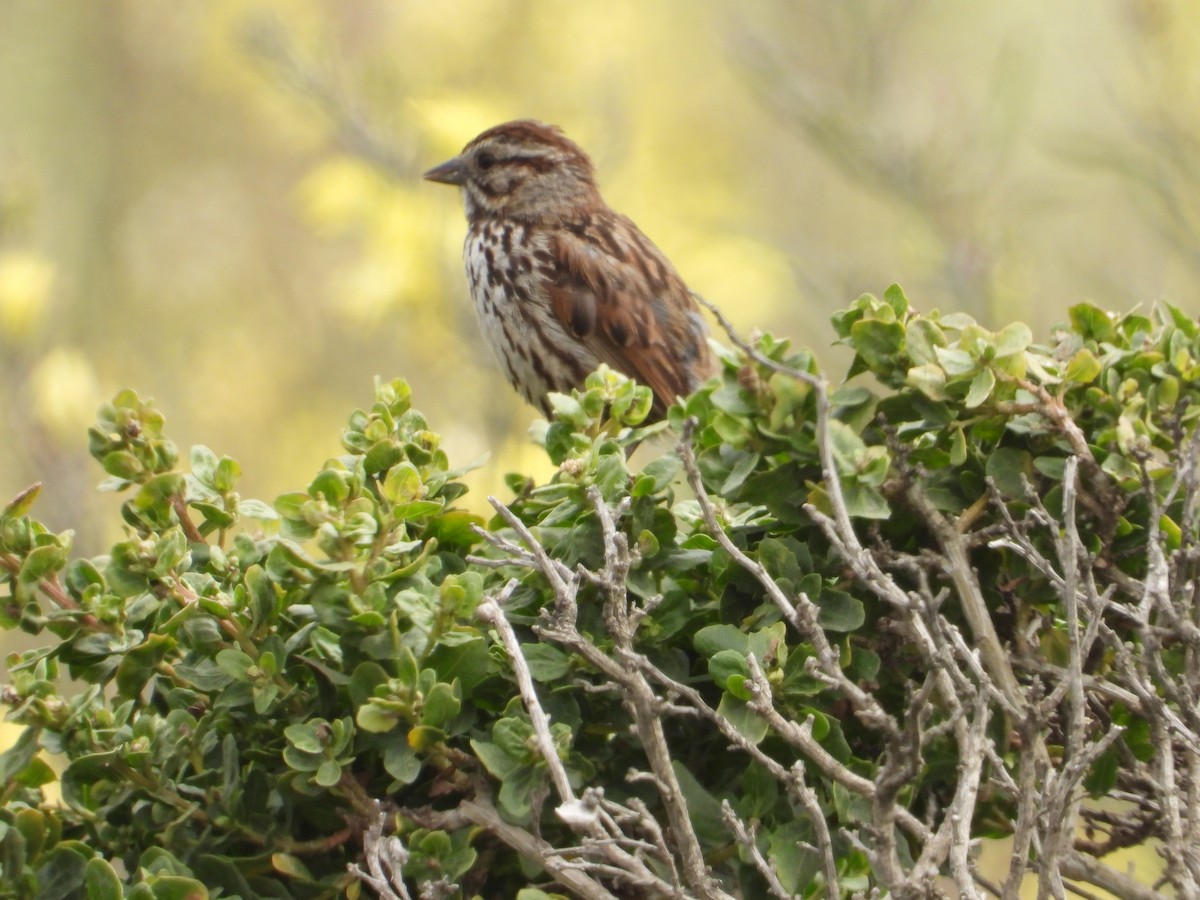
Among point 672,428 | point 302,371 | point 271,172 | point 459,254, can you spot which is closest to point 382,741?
point 672,428

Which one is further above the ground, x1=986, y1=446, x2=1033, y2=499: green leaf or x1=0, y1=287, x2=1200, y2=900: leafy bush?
x1=986, y1=446, x2=1033, y2=499: green leaf

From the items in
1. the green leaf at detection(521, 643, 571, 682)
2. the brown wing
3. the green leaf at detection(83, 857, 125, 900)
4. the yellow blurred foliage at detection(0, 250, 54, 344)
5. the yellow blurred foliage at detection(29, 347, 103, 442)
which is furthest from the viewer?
the brown wing

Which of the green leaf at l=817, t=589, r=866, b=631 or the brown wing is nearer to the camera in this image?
the green leaf at l=817, t=589, r=866, b=631

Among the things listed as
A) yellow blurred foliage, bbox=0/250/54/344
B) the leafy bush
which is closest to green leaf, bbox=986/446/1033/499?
the leafy bush

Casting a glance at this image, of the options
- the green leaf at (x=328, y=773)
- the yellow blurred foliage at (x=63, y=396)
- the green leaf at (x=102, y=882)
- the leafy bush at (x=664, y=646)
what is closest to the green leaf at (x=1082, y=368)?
the leafy bush at (x=664, y=646)

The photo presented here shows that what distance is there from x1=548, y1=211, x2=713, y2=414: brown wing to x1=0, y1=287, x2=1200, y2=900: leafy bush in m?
2.12

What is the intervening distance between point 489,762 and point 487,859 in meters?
0.17

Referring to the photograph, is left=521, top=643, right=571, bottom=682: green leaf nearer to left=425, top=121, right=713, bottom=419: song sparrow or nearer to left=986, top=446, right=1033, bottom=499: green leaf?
left=986, top=446, right=1033, bottom=499: green leaf

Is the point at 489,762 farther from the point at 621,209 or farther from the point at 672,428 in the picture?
the point at 621,209

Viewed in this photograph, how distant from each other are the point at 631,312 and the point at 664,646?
7.70 ft

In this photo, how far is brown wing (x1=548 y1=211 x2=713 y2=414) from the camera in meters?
3.74

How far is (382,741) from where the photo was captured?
1402mm

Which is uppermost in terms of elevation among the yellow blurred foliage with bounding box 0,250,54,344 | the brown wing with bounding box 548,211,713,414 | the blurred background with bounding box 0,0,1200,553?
the blurred background with bounding box 0,0,1200,553

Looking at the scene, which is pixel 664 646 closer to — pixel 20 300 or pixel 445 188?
pixel 20 300
